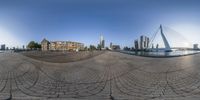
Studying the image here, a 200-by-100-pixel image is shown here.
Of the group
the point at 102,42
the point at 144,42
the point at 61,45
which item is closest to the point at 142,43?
the point at 144,42

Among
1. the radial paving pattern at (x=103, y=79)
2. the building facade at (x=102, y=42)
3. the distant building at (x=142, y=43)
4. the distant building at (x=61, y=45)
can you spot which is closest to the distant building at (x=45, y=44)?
the distant building at (x=61, y=45)

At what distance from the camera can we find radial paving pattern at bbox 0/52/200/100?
2074 mm

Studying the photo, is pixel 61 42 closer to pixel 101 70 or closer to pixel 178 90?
pixel 101 70

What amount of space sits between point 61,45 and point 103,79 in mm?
528

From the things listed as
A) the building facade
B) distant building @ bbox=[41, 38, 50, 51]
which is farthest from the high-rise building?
distant building @ bbox=[41, 38, 50, 51]

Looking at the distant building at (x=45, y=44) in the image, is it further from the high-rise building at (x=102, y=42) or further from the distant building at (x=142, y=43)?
the distant building at (x=142, y=43)

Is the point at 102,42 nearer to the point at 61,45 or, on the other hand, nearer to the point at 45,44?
the point at 61,45

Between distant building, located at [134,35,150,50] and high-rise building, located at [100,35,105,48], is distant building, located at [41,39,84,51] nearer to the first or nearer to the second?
high-rise building, located at [100,35,105,48]

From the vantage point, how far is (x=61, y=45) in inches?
83.2

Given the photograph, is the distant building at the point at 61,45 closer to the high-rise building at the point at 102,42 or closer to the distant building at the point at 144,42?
the high-rise building at the point at 102,42

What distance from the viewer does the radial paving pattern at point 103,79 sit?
2.07 meters

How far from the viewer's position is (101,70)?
2.26 meters

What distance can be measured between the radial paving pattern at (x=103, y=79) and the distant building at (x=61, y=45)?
180 millimetres

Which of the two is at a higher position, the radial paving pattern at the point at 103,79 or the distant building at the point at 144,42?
the distant building at the point at 144,42
